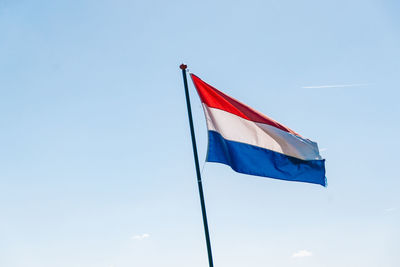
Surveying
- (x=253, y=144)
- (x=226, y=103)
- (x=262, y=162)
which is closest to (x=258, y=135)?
(x=253, y=144)

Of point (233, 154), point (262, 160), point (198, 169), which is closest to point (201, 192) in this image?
point (198, 169)

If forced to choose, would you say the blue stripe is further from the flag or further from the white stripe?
the white stripe

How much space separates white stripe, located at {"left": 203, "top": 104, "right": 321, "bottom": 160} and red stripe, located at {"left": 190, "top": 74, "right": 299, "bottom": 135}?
0.50 feet

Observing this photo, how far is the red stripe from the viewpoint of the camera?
1431cm

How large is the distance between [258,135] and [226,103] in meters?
1.55

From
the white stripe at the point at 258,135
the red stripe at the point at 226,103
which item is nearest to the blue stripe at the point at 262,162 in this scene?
the white stripe at the point at 258,135

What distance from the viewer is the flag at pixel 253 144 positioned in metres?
13.9

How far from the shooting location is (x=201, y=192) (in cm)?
1234

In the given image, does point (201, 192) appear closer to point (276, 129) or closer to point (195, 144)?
point (195, 144)

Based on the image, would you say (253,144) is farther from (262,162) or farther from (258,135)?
(262,162)

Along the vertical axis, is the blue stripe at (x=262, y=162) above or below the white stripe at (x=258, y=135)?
below

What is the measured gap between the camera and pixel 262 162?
1453 centimetres

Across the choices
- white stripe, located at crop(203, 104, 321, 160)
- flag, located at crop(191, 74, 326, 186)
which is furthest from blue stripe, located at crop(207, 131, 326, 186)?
white stripe, located at crop(203, 104, 321, 160)

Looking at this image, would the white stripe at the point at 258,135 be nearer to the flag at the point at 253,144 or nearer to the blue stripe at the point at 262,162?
the flag at the point at 253,144
